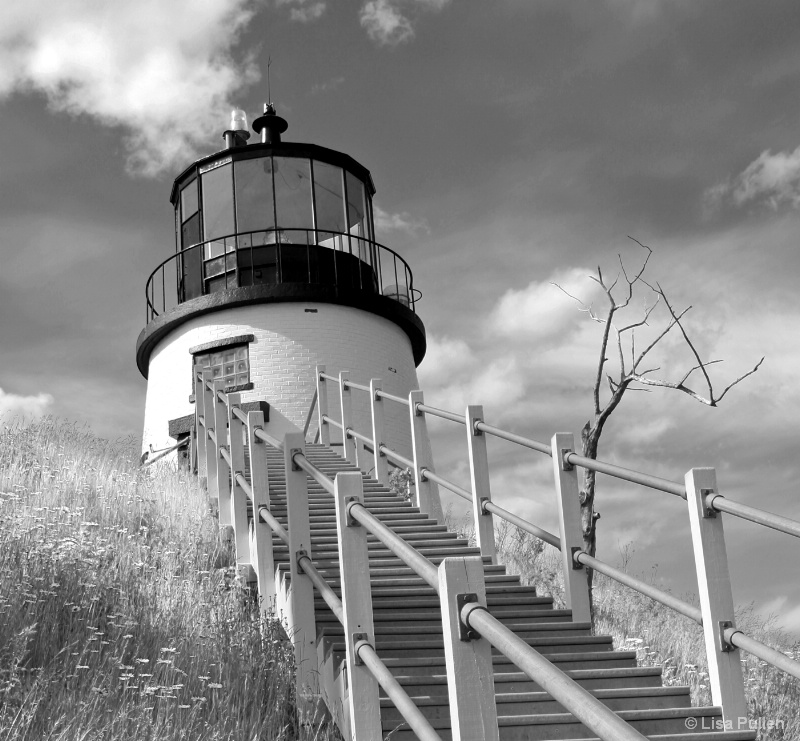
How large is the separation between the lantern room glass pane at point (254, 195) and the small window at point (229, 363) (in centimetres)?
219

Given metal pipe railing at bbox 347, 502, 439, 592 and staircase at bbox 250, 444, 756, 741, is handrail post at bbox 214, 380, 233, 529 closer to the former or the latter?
staircase at bbox 250, 444, 756, 741

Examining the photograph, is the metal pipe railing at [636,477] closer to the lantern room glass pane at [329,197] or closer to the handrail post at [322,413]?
the handrail post at [322,413]

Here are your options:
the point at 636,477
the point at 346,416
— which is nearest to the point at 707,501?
the point at 636,477

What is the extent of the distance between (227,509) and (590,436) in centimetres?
600

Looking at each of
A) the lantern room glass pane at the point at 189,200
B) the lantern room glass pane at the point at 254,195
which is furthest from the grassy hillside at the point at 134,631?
the lantern room glass pane at the point at 189,200

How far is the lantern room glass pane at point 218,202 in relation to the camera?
17922 mm

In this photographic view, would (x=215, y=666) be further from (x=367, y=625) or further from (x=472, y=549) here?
(x=472, y=549)

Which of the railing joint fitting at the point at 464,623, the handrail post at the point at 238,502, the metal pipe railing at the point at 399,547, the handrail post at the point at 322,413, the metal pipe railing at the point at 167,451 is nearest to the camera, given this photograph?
the railing joint fitting at the point at 464,623

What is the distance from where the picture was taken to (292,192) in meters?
17.8

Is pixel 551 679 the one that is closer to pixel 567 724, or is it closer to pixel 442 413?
pixel 567 724

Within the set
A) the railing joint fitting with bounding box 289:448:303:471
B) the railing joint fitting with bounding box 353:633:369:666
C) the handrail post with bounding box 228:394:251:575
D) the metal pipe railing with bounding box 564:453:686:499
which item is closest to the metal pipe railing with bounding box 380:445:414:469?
the handrail post with bounding box 228:394:251:575

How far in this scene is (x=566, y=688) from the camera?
2.20 meters

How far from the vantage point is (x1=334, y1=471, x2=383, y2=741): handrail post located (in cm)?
413

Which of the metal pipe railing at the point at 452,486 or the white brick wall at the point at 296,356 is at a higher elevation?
the white brick wall at the point at 296,356
